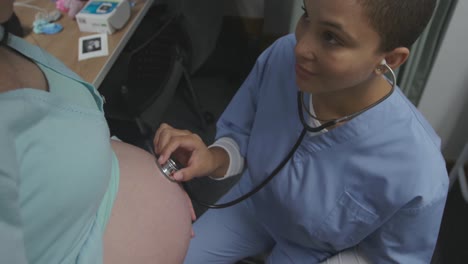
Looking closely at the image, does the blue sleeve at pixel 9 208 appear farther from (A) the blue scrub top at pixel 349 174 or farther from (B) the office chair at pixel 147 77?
(B) the office chair at pixel 147 77

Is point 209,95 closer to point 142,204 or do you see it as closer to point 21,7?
point 21,7

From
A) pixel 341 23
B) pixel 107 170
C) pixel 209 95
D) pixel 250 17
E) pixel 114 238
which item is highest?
pixel 341 23

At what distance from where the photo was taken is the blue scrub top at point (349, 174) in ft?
2.52

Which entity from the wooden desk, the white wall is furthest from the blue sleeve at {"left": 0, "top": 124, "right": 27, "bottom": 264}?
the white wall

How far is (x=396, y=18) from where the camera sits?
60 cm

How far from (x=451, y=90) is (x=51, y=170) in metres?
1.48

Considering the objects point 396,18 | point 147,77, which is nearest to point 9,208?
point 396,18

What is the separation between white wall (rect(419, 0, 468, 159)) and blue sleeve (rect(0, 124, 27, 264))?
134 cm

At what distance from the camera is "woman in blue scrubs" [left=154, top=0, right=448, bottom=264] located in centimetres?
64

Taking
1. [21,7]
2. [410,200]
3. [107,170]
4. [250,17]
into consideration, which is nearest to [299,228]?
[410,200]

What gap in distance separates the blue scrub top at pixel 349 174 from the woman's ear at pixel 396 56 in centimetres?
9

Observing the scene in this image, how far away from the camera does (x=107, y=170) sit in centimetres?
66

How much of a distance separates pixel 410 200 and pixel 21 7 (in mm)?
1667

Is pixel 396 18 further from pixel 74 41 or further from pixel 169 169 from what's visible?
pixel 74 41
